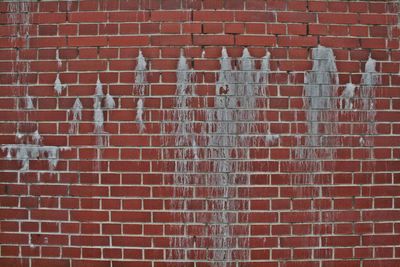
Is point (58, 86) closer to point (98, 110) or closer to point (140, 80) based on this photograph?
point (98, 110)

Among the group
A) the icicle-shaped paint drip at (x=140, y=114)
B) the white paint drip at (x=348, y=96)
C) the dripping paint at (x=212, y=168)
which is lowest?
the dripping paint at (x=212, y=168)

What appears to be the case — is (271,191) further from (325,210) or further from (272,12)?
(272,12)

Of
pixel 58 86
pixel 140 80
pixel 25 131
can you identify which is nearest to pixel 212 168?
pixel 140 80

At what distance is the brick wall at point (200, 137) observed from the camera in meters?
2.70

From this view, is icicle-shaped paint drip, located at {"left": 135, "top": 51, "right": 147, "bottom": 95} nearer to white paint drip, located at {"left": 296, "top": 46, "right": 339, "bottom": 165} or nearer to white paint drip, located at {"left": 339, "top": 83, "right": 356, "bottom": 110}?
white paint drip, located at {"left": 296, "top": 46, "right": 339, "bottom": 165}

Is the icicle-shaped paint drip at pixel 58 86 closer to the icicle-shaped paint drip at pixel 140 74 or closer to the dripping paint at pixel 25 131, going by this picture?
the dripping paint at pixel 25 131

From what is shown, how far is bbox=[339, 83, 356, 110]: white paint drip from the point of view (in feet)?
9.00

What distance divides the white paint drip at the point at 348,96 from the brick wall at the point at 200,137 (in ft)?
0.05

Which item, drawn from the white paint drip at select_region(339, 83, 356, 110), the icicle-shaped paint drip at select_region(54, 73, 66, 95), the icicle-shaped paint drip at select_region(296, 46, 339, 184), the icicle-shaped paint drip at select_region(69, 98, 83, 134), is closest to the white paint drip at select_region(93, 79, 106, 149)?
the icicle-shaped paint drip at select_region(69, 98, 83, 134)

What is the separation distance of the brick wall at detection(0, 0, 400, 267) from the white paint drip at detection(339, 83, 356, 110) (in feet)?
0.05

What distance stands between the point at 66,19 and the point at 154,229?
5.19 feet

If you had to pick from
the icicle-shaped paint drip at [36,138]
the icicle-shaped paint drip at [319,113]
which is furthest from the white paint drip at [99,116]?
the icicle-shaped paint drip at [319,113]

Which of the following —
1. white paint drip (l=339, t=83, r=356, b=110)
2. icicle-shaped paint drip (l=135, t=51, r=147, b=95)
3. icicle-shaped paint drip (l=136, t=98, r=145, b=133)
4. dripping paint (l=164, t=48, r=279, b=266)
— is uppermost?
icicle-shaped paint drip (l=135, t=51, r=147, b=95)

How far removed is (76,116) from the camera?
8.98 ft
